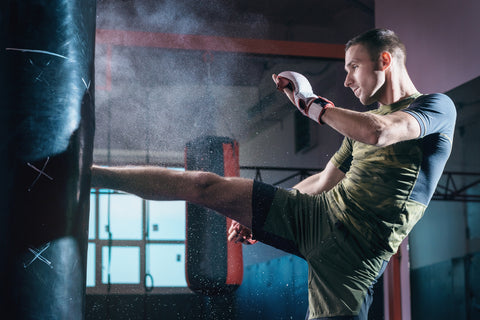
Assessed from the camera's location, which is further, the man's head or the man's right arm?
the man's right arm

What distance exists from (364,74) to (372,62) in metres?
0.05

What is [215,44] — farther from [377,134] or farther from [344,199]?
[377,134]

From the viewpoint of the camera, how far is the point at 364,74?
1907 mm

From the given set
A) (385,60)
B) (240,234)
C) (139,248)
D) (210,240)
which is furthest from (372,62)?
(139,248)

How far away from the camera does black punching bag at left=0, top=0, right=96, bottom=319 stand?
127 centimetres

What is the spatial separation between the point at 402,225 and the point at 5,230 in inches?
48.4

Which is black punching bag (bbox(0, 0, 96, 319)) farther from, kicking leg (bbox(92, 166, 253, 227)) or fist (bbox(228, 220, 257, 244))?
fist (bbox(228, 220, 257, 244))

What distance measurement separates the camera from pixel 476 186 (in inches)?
216

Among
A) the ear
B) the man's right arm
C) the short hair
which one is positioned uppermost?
the short hair

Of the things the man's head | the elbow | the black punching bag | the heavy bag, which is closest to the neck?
the man's head

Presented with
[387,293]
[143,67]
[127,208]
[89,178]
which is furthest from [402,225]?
[127,208]

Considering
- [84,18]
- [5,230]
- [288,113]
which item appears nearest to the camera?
[5,230]

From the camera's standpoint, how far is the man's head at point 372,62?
1.90 metres

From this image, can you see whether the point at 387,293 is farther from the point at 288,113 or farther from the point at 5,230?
the point at 5,230
